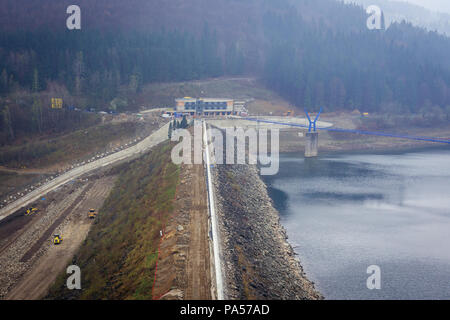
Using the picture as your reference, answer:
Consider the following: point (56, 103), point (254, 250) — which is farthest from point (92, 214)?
point (56, 103)

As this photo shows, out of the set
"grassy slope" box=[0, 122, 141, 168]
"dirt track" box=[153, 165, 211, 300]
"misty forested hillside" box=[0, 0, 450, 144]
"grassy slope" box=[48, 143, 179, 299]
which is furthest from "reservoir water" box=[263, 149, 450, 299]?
"misty forested hillside" box=[0, 0, 450, 144]

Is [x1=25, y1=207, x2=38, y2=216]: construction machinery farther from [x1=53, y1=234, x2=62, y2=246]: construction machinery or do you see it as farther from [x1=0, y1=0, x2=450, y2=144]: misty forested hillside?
[x1=0, y1=0, x2=450, y2=144]: misty forested hillside

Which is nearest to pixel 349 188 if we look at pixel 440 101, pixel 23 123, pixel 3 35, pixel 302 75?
pixel 23 123

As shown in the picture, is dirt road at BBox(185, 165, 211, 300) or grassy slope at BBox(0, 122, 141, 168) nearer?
dirt road at BBox(185, 165, 211, 300)

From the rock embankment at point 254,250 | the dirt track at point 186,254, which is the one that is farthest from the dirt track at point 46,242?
the rock embankment at point 254,250

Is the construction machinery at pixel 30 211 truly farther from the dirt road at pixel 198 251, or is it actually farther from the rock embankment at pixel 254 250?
the rock embankment at pixel 254 250

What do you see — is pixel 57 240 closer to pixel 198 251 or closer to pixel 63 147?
pixel 198 251
